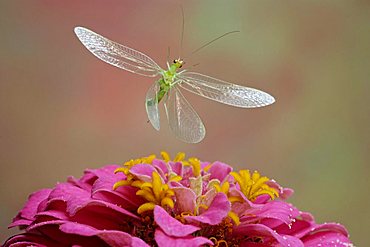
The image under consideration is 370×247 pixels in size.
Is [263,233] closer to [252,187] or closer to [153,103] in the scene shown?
[252,187]

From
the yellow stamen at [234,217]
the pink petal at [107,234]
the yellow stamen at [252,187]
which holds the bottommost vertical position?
the pink petal at [107,234]

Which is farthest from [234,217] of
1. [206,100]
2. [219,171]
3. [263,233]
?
[206,100]

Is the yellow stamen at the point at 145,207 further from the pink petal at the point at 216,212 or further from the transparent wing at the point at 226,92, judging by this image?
the transparent wing at the point at 226,92

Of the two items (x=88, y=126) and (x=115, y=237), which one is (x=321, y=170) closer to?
(x=88, y=126)

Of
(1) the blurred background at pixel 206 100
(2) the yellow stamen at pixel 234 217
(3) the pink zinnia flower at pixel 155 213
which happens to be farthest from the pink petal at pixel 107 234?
(1) the blurred background at pixel 206 100

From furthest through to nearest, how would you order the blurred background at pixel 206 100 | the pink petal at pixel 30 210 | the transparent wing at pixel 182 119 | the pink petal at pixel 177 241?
the blurred background at pixel 206 100 → the transparent wing at pixel 182 119 → the pink petal at pixel 30 210 → the pink petal at pixel 177 241

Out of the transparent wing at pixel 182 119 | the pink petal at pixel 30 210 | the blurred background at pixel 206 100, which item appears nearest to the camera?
the pink petal at pixel 30 210

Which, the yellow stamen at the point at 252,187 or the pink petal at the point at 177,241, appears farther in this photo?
the yellow stamen at the point at 252,187

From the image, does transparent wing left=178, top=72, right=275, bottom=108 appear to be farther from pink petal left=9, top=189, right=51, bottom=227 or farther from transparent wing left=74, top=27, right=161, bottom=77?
pink petal left=9, top=189, right=51, bottom=227
